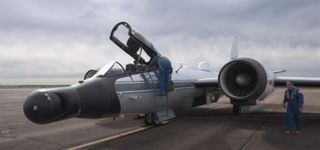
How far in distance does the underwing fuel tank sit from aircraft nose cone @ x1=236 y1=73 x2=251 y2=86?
5087 millimetres

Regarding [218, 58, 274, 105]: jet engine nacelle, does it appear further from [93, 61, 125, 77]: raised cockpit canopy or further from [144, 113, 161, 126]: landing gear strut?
[93, 61, 125, 77]: raised cockpit canopy

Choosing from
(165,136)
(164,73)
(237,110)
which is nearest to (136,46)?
(164,73)

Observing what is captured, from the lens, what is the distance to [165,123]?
1180 centimetres

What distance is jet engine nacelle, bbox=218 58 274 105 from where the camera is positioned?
38.2 feet

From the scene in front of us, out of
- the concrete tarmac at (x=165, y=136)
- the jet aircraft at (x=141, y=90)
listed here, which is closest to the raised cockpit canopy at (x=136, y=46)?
the jet aircraft at (x=141, y=90)

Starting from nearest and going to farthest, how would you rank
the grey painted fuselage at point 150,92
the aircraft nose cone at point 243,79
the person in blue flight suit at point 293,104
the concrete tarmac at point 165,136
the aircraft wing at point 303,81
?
the concrete tarmac at point 165,136 < the grey painted fuselage at point 150,92 < the person in blue flight suit at point 293,104 < the aircraft nose cone at point 243,79 < the aircraft wing at point 303,81

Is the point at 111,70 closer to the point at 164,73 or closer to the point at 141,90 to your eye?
the point at 141,90

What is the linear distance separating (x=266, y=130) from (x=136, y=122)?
4.22 meters

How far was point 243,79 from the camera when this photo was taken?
12.7 metres

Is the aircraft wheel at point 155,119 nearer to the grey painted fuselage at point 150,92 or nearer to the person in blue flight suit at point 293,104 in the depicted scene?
the grey painted fuselage at point 150,92

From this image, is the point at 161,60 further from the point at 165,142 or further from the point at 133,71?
the point at 165,142

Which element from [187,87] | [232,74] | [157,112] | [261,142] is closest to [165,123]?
[157,112]

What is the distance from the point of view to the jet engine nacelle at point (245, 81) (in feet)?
38.2

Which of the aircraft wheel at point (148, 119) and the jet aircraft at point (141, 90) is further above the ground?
the jet aircraft at point (141, 90)
